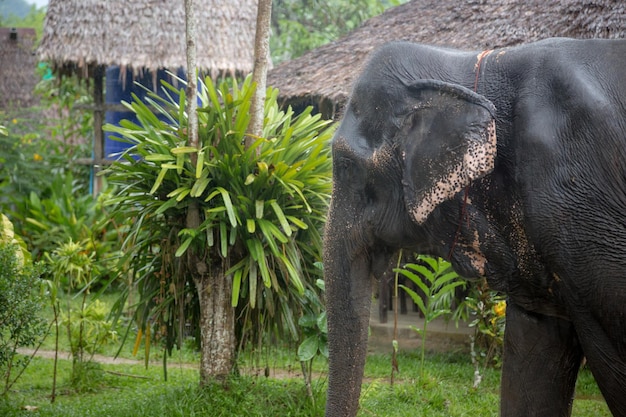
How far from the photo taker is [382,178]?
11.0 feet

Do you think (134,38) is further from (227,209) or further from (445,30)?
(227,209)

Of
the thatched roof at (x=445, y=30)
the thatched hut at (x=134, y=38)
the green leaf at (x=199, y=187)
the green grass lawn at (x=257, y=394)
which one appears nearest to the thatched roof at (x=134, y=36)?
the thatched hut at (x=134, y=38)

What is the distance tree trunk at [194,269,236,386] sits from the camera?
5531mm

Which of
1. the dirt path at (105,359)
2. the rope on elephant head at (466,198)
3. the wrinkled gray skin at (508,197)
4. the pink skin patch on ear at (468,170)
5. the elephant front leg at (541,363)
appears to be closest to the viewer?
the wrinkled gray skin at (508,197)

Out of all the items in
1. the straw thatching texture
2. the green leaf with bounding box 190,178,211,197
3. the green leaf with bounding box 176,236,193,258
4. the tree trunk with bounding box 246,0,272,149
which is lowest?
the green leaf with bounding box 176,236,193,258

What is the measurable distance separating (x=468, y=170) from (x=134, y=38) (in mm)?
9794

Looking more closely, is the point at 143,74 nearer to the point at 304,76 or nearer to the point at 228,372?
the point at 304,76

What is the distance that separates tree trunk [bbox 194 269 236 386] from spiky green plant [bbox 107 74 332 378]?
0.02 meters

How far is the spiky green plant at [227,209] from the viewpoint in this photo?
5.26 m

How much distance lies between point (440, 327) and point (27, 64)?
503 inches

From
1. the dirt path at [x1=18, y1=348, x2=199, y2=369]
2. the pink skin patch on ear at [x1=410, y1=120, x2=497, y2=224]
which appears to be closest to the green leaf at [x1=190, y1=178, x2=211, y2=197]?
the pink skin patch on ear at [x1=410, y1=120, x2=497, y2=224]

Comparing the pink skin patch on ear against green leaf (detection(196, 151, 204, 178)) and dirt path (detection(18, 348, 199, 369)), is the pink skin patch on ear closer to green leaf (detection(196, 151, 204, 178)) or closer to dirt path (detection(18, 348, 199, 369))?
green leaf (detection(196, 151, 204, 178))

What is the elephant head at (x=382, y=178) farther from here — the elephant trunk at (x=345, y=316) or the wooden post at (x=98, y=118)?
the wooden post at (x=98, y=118)

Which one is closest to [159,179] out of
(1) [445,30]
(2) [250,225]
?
(2) [250,225]
